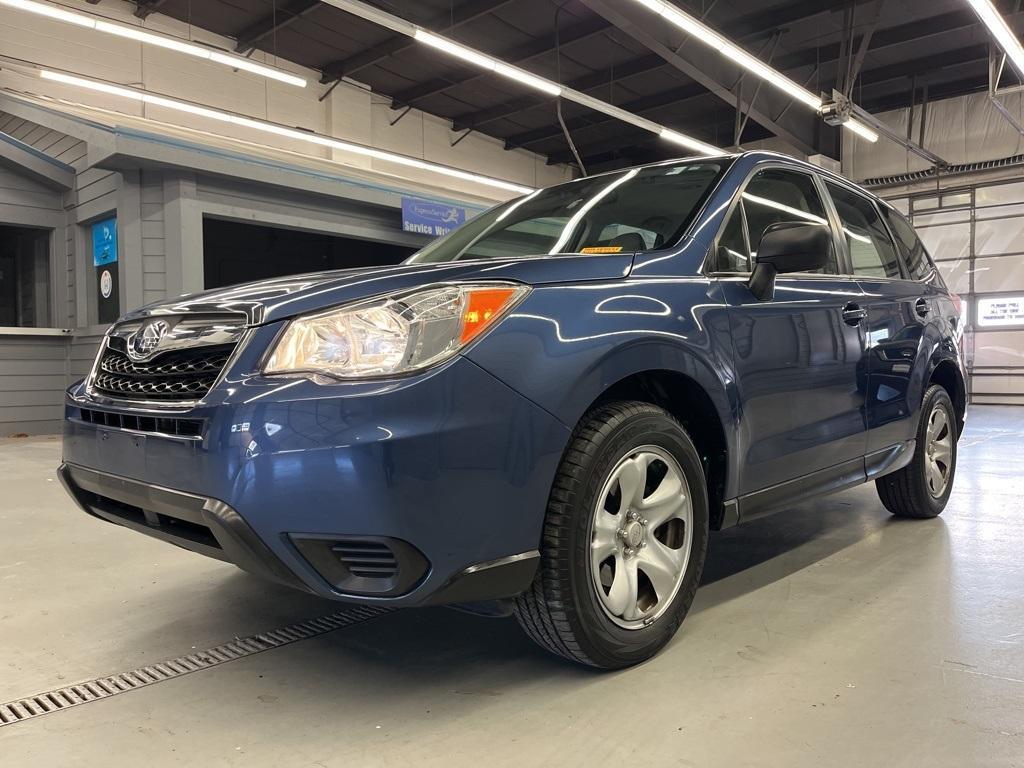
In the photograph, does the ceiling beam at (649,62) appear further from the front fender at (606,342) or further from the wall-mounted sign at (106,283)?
the front fender at (606,342)

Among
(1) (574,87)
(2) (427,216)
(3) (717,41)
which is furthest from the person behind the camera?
(1) (574,87)

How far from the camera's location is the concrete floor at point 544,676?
1627mm

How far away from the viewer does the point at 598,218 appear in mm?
2551

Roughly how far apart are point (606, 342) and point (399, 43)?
45.4ft

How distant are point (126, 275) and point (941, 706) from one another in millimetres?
9442

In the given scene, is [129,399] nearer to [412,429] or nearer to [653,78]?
[412,429]

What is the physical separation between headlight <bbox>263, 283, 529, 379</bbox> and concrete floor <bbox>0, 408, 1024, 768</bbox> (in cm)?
84

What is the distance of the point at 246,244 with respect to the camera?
1564cm

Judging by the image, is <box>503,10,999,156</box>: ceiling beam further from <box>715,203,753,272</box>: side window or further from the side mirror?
the side mirror

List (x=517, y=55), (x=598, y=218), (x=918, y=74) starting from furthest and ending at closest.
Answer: (x=918, y=74) < (x=517, y=55) < (x=598, y=218)

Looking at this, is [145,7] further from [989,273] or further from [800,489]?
[989,273]

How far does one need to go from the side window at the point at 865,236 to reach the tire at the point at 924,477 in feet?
2.18

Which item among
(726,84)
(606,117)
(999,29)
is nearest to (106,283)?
(726,84)

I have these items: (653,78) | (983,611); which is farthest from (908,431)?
(653,78)
